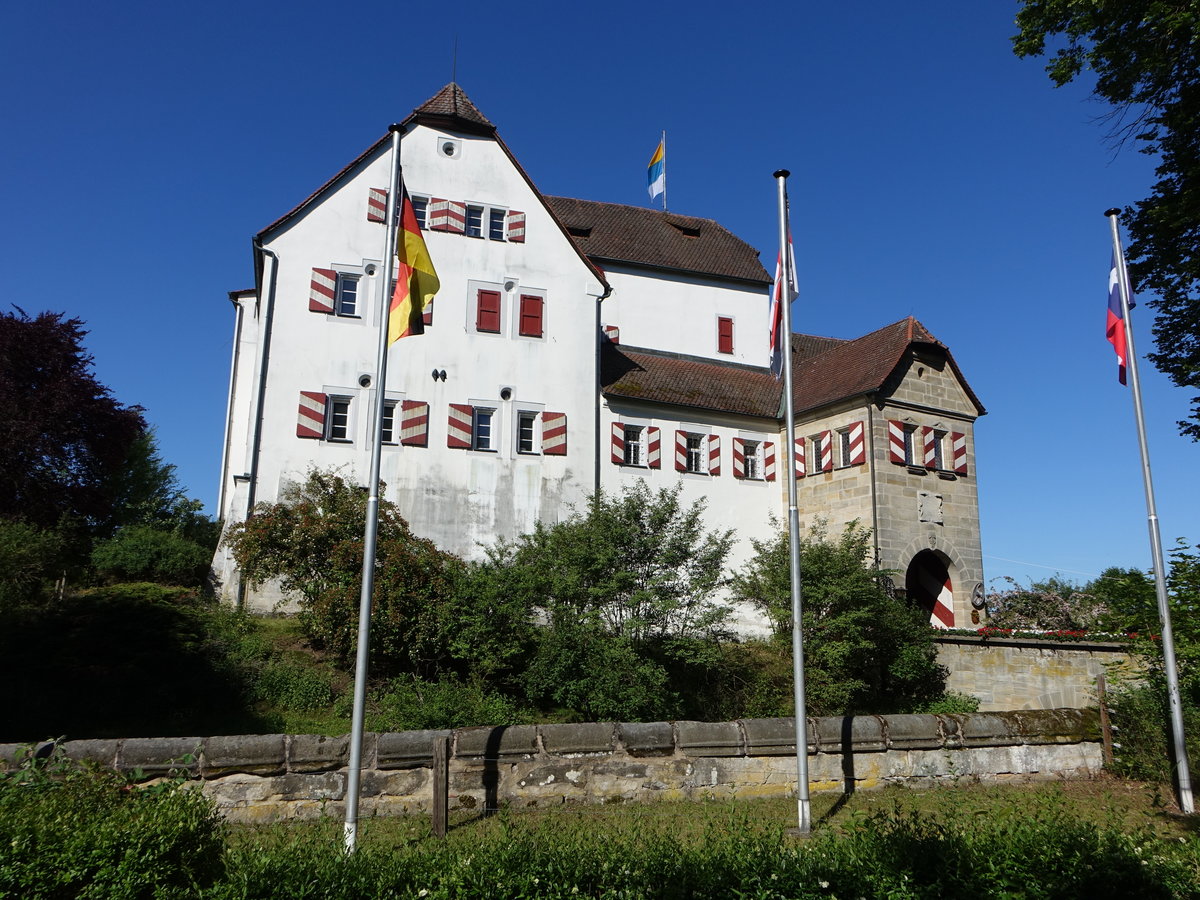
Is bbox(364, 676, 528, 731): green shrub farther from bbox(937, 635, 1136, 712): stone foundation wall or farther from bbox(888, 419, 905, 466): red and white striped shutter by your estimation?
bbox(888, 419, 905, 466): red and white striped shutter

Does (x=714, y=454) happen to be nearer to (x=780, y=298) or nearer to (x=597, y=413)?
(x=597, y=413)

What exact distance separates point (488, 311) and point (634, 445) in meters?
5.39

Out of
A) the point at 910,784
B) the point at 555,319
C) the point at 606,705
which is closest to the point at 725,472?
the point at 555,319

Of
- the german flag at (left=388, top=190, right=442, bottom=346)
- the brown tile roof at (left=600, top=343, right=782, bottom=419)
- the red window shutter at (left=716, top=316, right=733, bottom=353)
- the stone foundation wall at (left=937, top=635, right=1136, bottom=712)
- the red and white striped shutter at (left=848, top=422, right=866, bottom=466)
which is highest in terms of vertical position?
the red window shutter at (left=716, top=316, right=733, bottom=353)

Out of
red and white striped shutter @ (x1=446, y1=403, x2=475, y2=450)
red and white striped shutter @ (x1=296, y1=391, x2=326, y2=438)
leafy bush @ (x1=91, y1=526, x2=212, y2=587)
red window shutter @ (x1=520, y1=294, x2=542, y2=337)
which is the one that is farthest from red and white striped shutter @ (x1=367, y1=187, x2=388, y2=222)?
leafy bush @ (x1=91, y1=526, x2=212, y2=587)

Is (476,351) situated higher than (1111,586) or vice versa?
(476,351)

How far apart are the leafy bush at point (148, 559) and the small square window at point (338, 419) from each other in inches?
190

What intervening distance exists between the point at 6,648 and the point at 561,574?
872 cm

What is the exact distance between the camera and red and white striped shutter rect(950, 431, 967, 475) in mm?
25422

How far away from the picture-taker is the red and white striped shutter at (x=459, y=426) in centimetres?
2373

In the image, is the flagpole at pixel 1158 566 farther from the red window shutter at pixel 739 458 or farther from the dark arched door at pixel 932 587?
the red window shutter at pixel 739 458

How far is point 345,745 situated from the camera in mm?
9391

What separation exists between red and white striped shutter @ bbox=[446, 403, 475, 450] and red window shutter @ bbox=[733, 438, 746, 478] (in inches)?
302

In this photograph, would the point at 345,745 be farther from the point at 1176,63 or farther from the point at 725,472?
the point at 725,472
